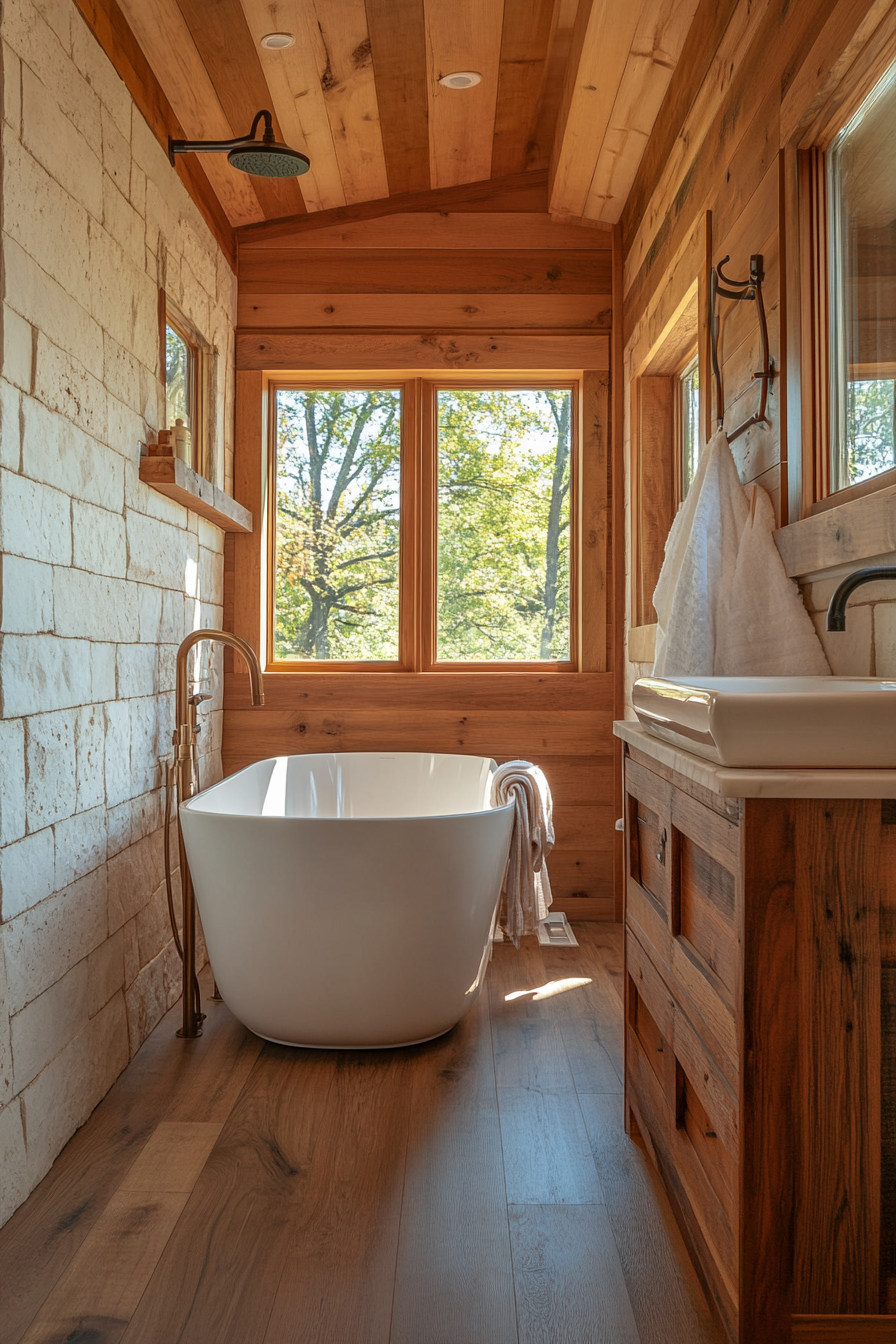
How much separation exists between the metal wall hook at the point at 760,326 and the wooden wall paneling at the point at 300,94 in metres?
1.41

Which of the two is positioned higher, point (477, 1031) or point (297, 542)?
point (297, 542)

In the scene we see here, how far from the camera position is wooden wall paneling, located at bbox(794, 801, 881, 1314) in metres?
1.07

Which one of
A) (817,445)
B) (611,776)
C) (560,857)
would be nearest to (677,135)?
(817,445)

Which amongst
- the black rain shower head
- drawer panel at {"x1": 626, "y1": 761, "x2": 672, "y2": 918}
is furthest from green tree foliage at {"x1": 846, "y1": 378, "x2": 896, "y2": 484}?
the black rain shower head

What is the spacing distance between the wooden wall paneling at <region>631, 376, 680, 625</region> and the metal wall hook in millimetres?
1151

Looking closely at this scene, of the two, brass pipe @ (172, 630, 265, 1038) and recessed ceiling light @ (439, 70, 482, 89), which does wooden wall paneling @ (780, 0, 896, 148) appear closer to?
recessed ceiling light @ (439, 70, 482, 89)

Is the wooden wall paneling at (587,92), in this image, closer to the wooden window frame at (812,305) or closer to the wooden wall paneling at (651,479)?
the wooden wall paneling at (651,479)

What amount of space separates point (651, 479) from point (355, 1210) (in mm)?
2522

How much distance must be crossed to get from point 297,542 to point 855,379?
8.43ft

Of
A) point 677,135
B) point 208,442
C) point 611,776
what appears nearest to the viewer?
point 677,135

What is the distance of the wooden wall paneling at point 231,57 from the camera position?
2.57m

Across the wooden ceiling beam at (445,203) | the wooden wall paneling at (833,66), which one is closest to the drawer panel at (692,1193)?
the wooden wall paneling at (833,66)

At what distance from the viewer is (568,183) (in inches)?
138

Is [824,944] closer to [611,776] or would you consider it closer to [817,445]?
[817,445]
